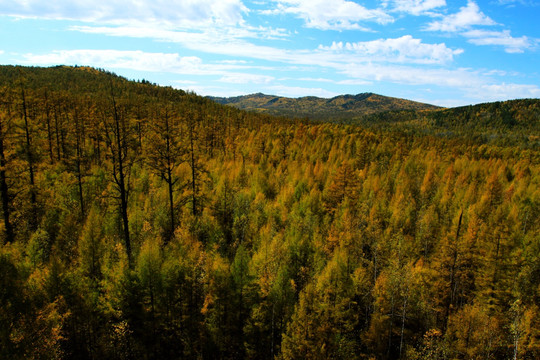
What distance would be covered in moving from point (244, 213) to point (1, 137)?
27095mm

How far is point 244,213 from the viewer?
134 ft

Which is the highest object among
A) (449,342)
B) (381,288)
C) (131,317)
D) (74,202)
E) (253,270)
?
(74,202)

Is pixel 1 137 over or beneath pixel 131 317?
over

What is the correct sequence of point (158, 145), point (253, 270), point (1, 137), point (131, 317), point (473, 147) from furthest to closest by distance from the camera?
1. point (473, 147)
2. point (158, 145)
3. point (253, 270)
4. point (131, 317)
5. point (1, 137)

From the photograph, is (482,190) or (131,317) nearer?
(131,317)

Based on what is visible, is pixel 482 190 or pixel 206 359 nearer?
pixel 206 359

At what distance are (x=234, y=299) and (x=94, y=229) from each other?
A: 40.8ft

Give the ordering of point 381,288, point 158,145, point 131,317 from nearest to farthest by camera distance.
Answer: point 131,317
point 158,145
point 381,288

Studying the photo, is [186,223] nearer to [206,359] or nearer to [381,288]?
[206,359]

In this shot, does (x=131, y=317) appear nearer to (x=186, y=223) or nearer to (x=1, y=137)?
(x=186, y=223)

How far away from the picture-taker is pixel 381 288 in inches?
1183

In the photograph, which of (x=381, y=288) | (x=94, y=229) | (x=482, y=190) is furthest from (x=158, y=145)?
(x=482, y=190)

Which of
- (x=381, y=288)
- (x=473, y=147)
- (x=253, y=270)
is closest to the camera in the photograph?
(x=253, y=270)

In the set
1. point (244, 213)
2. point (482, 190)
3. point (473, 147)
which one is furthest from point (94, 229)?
point (473, 147)
